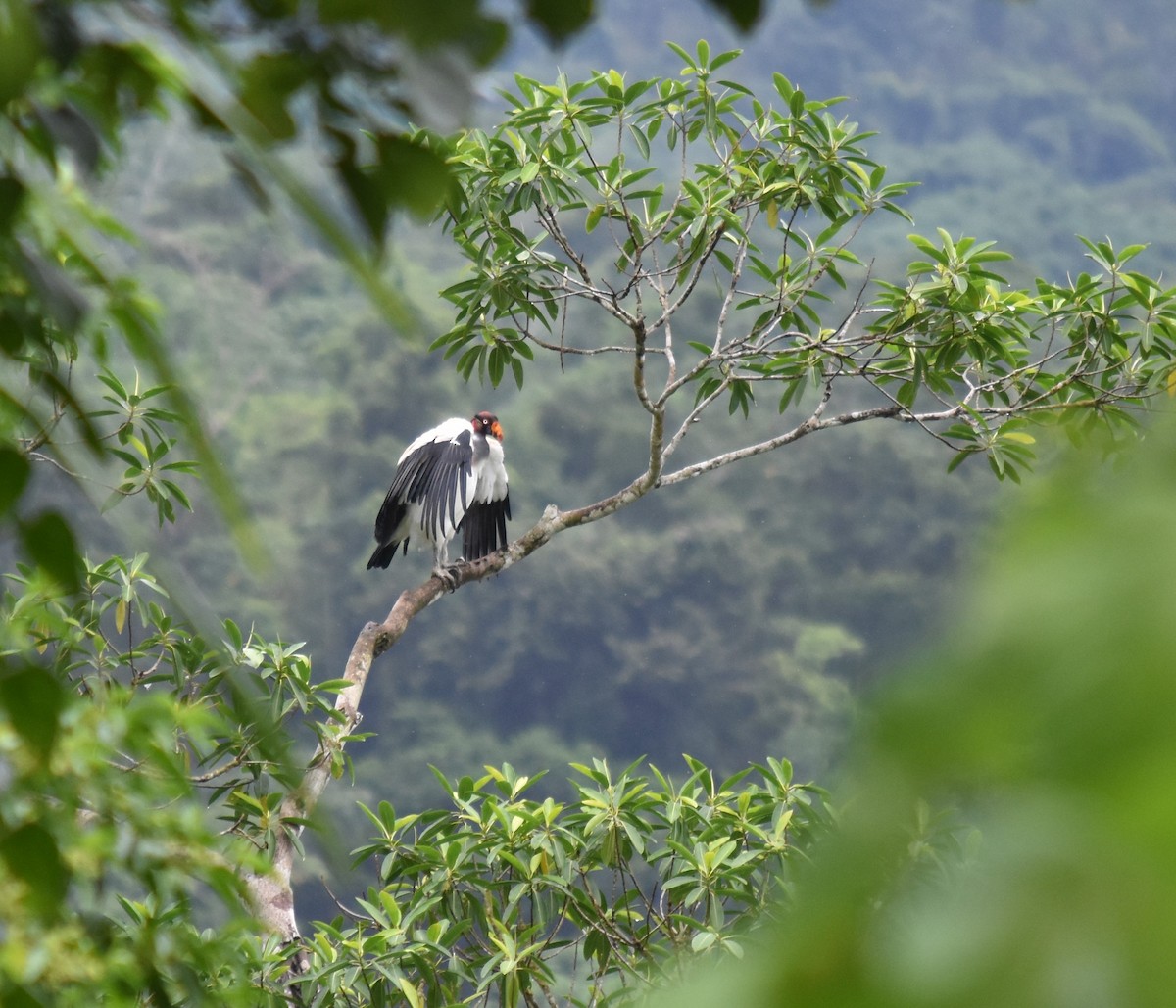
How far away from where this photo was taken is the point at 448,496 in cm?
382

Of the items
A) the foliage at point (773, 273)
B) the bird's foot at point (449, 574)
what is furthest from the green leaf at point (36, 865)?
the bird's foot at point (449, 574)

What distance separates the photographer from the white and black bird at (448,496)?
12.5 ft

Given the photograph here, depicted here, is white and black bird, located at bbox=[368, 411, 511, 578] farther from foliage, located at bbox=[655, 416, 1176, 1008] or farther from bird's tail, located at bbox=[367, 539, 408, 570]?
foliage, located at bbox=[655, 416, 1176, 1008]

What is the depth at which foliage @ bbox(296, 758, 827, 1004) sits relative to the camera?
2.16m

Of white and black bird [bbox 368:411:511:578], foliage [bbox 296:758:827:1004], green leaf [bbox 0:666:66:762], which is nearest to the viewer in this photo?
green leaf [bbox 0:666:66:762]

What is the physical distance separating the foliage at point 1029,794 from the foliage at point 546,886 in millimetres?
2007

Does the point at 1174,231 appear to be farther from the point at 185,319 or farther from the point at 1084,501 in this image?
the point at 1084,501

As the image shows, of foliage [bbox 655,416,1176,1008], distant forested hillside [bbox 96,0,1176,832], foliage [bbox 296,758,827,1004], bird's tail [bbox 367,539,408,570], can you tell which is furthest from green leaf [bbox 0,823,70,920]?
distant forested hillside [bbox 96,0,1176,832]

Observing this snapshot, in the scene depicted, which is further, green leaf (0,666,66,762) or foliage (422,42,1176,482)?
foliage (422,42,1176,482)

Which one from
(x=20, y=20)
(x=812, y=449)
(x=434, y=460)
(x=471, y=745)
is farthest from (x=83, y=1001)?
(x=812, y=449)

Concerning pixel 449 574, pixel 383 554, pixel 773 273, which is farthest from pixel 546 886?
pixel 383 554

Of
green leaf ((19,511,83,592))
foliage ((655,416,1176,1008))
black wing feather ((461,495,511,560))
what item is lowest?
foliage ((655,416,1176,1008))

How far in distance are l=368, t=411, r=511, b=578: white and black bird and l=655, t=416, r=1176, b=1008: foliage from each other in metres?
3.54

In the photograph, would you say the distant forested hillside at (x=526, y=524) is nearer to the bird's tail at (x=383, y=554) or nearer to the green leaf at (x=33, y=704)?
the bird's tail at (x=383, y=554)
